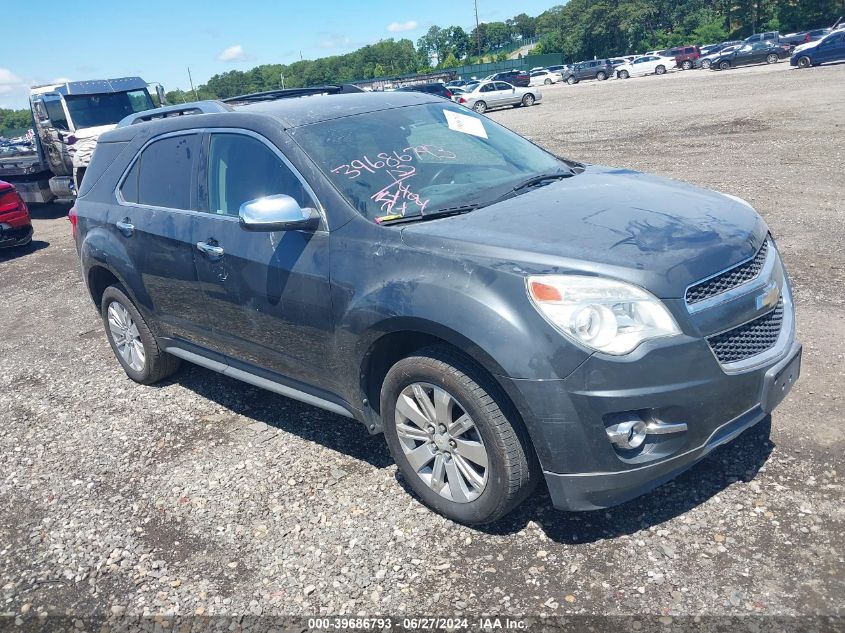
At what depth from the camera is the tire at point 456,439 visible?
3061mm

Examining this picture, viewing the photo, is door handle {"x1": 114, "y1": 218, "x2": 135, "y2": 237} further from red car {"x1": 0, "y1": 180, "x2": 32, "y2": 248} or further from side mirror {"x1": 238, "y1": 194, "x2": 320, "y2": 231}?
red car {"x1": 0, "y1": 180, "x2": 32, "y2": 248}

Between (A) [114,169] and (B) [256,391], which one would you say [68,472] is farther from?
(A) [114,169]

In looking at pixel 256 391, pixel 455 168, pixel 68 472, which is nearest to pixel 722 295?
pixel 455 168

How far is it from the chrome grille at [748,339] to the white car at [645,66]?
171 feet

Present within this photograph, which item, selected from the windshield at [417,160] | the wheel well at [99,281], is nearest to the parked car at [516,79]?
the wheel well at [99,281]

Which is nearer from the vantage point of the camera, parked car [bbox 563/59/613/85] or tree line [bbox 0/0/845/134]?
parked car [bbox 563/59/613/85]

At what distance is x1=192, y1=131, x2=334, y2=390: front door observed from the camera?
3697mm

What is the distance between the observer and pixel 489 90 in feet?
119

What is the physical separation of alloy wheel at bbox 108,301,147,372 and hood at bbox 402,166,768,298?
118 inches

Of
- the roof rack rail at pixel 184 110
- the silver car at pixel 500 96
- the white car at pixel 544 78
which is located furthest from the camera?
the white car at pixel 544 78

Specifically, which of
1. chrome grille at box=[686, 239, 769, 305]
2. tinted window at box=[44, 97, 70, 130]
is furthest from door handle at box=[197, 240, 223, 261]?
tinted window at box=[44, 97, 70, 130]

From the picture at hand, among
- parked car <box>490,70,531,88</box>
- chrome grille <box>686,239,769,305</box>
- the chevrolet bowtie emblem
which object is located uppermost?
parked car <box>490,70,531,88</box>

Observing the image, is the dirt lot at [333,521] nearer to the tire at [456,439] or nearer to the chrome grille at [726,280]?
the tire at [456,439]

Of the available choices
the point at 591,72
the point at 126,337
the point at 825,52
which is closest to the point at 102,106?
the point at 126,337
